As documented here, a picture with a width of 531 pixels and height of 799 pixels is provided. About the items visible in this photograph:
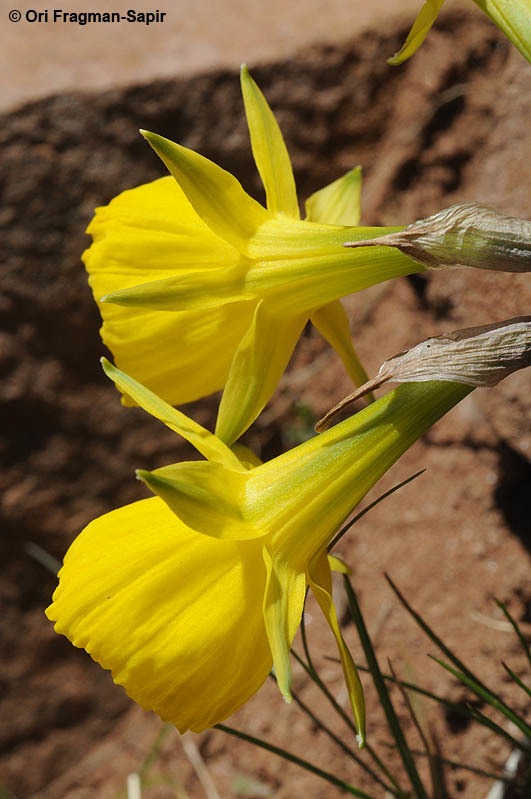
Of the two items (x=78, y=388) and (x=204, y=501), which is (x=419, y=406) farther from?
(x=78, y=388)

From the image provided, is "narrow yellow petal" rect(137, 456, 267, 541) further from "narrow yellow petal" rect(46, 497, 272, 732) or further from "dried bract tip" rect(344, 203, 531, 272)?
"dried bract tip" rect(344, 203, 531, 272)

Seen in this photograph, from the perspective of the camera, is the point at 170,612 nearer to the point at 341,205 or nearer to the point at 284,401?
the point at 341,205

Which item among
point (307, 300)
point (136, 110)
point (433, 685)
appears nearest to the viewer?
point (307, 300)

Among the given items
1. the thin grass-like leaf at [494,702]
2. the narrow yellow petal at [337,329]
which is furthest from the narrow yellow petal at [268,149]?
the thin grass-like leaf at [494,702]

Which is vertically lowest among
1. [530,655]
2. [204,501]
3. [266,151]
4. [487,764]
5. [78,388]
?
[487,764]

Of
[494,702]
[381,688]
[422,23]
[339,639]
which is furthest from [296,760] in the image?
[422,23]

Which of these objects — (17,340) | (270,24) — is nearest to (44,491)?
(17,340)

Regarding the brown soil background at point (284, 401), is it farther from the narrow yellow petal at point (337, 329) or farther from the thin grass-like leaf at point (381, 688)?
the narrow yellow petal at point (337, 329)

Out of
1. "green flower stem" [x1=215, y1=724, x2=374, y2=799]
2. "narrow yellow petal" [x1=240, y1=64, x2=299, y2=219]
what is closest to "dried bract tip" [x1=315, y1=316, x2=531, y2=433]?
"narrow yellow petal" [x1=240, y1=64, x2=299, y2=219]
